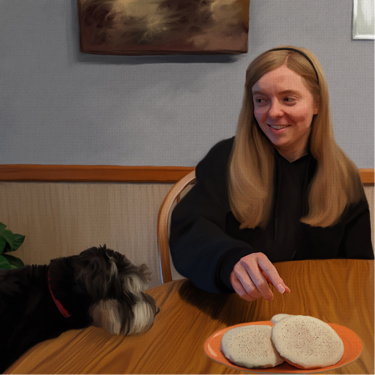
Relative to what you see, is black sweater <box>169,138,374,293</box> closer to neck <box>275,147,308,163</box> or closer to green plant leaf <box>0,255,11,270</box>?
neck <box>275,147,308,163</box>

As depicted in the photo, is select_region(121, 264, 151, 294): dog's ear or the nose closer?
select_region(121, 264, 151, 294): dog's ear

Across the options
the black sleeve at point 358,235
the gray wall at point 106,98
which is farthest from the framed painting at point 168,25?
the black sleeve at point 358,235

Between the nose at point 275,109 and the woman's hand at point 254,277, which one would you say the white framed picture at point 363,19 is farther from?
the woman's hand at point 254,277

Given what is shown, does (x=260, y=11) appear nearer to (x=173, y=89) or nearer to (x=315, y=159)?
(x=173, y=89)

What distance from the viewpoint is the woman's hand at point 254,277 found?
Answer: 0.55m

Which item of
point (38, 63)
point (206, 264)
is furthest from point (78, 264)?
point (38, 63)

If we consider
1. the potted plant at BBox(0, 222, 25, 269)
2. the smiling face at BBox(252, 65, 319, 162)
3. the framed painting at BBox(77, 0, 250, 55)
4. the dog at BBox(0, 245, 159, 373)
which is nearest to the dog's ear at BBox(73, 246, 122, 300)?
the dog at BBox(0, 245, 159, 373)

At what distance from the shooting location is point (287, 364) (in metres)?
0.43

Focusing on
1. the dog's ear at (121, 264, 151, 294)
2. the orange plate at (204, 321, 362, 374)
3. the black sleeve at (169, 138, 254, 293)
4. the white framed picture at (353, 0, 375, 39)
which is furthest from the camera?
the white framed picture at (353, 0, 375, 39)

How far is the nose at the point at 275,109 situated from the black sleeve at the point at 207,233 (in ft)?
0.53

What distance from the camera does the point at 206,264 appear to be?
0.69m

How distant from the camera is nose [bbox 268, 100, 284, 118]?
95 cm

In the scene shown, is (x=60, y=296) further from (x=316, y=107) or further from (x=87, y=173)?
(x=316, y=107)

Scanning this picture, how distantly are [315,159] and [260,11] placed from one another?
508 millimetres
